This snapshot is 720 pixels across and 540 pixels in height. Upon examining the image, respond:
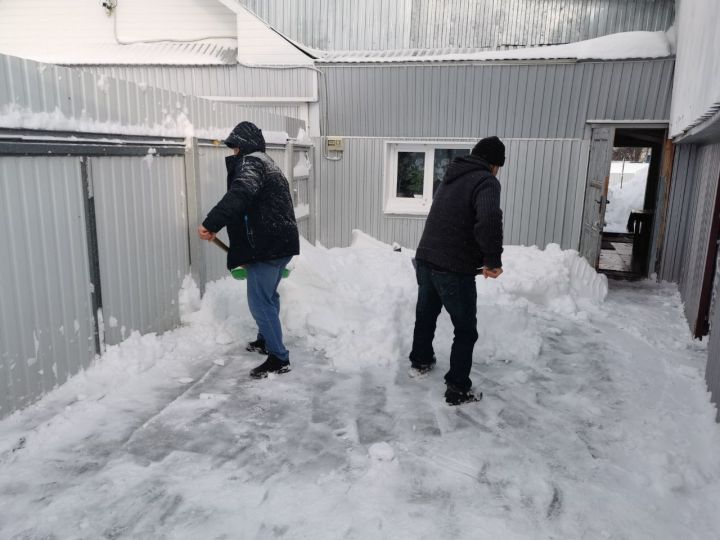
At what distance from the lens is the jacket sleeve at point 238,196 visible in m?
3.83

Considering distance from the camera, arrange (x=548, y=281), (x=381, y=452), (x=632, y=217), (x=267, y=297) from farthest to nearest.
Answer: (x=632, y=217)
(x=548, y=281)
(x=267, y=297)
(x=381, y=452)

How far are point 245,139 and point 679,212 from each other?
24.6 ft

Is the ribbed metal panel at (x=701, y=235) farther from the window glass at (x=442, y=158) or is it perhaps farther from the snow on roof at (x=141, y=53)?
the snow on roof at (x=141, y=53)

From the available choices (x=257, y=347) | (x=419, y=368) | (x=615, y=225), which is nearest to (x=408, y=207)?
(x=257, y=347)

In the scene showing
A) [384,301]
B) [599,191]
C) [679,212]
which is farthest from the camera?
[679,212]

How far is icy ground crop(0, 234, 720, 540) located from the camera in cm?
262

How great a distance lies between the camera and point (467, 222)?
3799mm

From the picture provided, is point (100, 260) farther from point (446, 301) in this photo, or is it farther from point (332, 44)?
point (332, 44)

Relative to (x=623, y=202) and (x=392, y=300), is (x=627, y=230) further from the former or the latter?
(x=392, y=300)

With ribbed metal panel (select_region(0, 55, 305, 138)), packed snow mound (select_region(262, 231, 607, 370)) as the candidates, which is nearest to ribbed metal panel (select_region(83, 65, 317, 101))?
packed snow mound (select_region(262, 231, 607, 370))

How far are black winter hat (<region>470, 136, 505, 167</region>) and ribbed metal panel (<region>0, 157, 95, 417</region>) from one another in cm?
293

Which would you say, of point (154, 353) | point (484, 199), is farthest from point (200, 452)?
point (484, 199)

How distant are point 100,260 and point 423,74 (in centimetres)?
683

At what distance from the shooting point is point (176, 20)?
10.2 m
